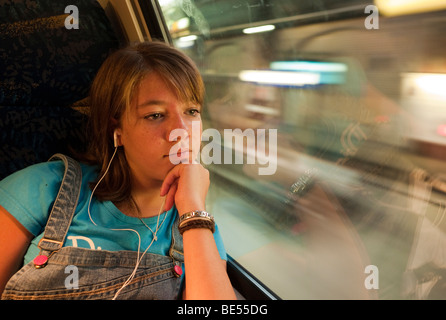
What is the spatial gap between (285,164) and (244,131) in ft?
Result: 1.00

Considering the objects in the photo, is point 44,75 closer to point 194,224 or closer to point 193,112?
point 193,112

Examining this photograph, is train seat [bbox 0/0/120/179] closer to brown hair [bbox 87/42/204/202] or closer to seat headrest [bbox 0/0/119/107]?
seat headrest [bbox 0/0/119/107]

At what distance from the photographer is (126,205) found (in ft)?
3.58

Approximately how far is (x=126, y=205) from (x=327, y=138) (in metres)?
0.80

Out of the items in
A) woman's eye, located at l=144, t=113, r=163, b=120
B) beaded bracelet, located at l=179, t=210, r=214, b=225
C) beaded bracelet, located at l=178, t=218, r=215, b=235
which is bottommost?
beaded bracelet, located at l=178, t=218, r=215, b=235

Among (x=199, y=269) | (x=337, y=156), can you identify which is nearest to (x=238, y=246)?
(x=337, y=156)

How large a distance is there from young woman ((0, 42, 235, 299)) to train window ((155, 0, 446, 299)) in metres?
0.44

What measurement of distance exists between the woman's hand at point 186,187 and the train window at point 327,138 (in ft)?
1.68

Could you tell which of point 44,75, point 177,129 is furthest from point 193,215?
Result: point 44,75

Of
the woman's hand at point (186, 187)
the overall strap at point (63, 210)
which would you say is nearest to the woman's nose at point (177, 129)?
the woman's hand at point (186, 187)

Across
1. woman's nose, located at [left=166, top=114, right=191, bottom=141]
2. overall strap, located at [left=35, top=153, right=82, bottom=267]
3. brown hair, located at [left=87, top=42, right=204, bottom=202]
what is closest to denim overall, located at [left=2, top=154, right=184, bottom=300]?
overall strap, located at [left=35, top=153, right=82, bottom=267]

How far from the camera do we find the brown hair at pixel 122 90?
996 millimetres

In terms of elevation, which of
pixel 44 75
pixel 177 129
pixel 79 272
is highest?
pixel 44 75

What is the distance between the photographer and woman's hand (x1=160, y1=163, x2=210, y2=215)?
36.2 inches
